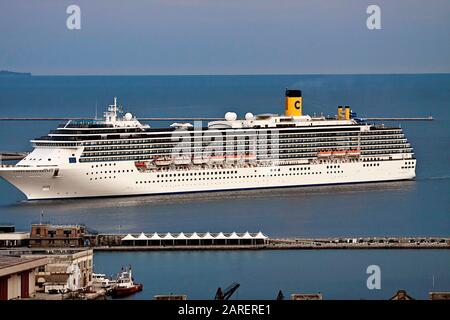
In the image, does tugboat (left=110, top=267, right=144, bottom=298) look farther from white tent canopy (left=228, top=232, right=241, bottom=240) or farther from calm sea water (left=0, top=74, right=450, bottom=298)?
white tent canopy (left=228, top=232, right=241, bottom=240)

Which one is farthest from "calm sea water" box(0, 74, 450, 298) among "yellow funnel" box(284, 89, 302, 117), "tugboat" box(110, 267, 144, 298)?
"yellow funnel" box(284, 89, 302, 117)

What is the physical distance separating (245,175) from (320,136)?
9.44ft

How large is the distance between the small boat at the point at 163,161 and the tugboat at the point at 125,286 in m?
13.5

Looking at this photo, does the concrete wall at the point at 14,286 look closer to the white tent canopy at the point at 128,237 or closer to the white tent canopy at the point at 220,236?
the white tent canopy at the point at 128,237

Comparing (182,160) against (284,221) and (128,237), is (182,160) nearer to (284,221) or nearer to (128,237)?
(284,221)

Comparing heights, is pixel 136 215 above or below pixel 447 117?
below

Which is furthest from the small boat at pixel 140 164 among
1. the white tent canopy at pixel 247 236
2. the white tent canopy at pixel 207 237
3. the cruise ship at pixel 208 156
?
the white tent canopy at pixel 247 236

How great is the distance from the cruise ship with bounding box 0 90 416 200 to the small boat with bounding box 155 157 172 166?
0.08 ft

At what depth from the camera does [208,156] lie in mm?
35688

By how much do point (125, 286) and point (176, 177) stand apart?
14.1 meters

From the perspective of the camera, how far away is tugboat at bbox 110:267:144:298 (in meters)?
20.8

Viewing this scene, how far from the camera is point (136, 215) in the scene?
30.3 m
